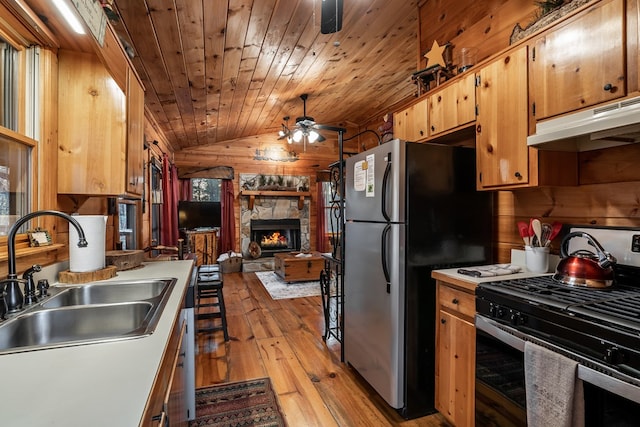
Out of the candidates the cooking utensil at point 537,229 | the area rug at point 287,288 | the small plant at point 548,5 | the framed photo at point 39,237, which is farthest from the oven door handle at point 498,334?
the area rug at point 287,288

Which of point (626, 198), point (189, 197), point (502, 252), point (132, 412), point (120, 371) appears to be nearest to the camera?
point (132, 412)

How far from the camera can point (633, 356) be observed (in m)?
0.95

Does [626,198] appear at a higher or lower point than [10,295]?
higher

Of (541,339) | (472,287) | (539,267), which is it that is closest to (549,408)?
(541,339)

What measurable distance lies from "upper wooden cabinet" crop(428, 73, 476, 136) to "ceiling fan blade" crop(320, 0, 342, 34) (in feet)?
2.96

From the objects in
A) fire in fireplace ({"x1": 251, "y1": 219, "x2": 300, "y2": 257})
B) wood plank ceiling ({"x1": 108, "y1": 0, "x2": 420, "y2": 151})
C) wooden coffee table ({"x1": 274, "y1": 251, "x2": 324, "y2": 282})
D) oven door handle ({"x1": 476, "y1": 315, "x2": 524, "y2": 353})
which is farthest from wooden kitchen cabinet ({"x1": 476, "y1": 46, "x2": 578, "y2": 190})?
fire in fireplace ({"x1": 251, "y1": 219, "x2": 300, "y2": 257})

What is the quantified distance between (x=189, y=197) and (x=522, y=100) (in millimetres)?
6155

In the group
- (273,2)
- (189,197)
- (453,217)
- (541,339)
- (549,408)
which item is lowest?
(549,408)

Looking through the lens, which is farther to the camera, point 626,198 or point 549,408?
point 626,198

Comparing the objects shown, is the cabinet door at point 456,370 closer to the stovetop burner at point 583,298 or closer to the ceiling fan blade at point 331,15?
the stovetop burner at point 583,298

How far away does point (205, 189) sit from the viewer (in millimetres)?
6879

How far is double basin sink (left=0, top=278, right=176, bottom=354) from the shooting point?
107cm

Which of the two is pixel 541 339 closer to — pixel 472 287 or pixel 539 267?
pixel 472 287

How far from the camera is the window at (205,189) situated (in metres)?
6.79
